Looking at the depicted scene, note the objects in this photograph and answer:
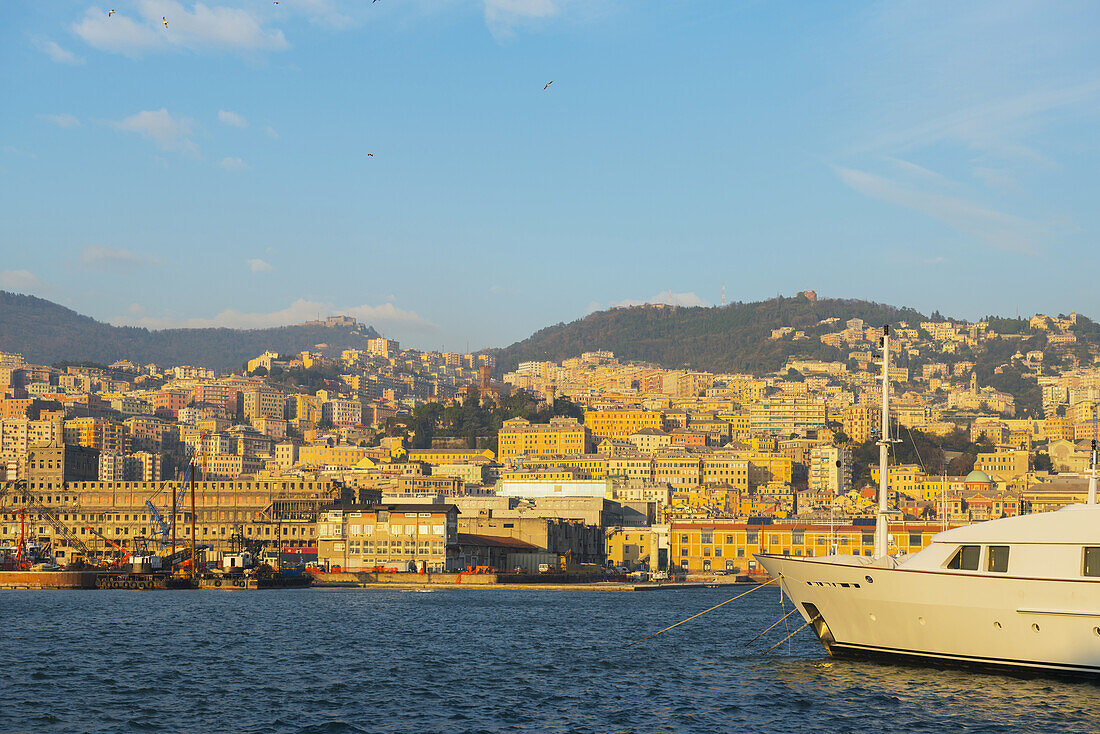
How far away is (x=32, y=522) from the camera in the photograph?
140 m

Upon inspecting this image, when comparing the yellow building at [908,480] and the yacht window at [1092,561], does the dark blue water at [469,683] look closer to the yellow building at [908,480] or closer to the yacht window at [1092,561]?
the yacht window at [1092,561]

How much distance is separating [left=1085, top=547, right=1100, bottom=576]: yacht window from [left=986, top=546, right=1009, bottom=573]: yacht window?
1855 millimetres

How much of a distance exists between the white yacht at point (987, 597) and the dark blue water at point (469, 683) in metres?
0.77

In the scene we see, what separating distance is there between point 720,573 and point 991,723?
344 feet

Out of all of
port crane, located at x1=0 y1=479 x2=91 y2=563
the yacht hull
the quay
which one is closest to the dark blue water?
the yacht hull

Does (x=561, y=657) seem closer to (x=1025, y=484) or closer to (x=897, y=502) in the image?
(x=897, y=502)

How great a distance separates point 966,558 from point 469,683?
45.1ft

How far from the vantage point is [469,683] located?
38.3 meters

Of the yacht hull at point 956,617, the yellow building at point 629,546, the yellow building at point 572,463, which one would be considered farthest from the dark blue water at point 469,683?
the yellow building at point 572,463

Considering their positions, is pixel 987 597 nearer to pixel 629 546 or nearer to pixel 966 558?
pixel 966 558

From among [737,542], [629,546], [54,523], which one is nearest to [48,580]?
[54,523]

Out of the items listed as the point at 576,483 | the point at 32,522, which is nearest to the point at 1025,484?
the point at 576,483

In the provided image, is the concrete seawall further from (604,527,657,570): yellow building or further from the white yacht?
the white yacht

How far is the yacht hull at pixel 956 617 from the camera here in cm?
3238
